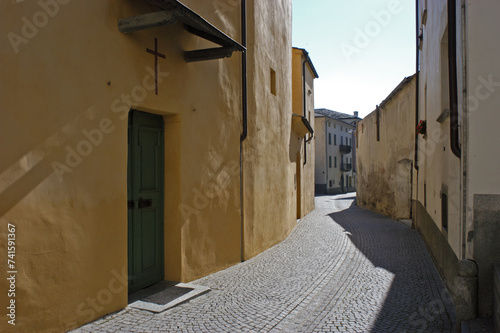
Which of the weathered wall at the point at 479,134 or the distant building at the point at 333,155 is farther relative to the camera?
the distant building at the point at 333,155

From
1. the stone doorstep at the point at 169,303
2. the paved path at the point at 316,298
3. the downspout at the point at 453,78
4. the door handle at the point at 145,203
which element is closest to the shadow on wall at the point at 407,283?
the paved path at the point at 316,298

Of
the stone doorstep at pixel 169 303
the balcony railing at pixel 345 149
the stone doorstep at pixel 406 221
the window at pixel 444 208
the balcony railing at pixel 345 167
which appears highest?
the balcony railing at pixel 345 149

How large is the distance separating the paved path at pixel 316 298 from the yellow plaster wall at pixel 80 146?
53cm

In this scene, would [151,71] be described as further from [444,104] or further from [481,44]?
[444,104]

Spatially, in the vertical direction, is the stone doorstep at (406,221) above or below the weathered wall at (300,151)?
below

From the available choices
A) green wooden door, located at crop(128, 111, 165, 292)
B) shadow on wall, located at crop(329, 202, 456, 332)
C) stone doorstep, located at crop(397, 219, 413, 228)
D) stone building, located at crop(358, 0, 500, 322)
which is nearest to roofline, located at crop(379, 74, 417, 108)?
stone doorstep, located at crop(397, 219, 413, 228)

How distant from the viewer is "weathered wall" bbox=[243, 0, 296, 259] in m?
8.23

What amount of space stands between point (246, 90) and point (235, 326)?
4.74m

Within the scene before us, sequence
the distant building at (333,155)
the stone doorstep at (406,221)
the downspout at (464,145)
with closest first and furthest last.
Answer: the downspout at (464,145)
the stone doorstep at (406,221)
the distant building at (333,155)

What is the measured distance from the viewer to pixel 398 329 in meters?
4.39

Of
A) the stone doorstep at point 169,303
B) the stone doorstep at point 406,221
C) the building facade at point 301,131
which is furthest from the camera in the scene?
the building facade at point 301,131

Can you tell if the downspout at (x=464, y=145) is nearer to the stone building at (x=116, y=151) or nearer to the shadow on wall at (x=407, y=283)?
the shadow on wall at (x=407, y=283)

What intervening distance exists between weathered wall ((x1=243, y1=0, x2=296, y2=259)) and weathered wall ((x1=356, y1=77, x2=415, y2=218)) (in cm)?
488

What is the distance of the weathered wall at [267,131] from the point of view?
8.23 metres
